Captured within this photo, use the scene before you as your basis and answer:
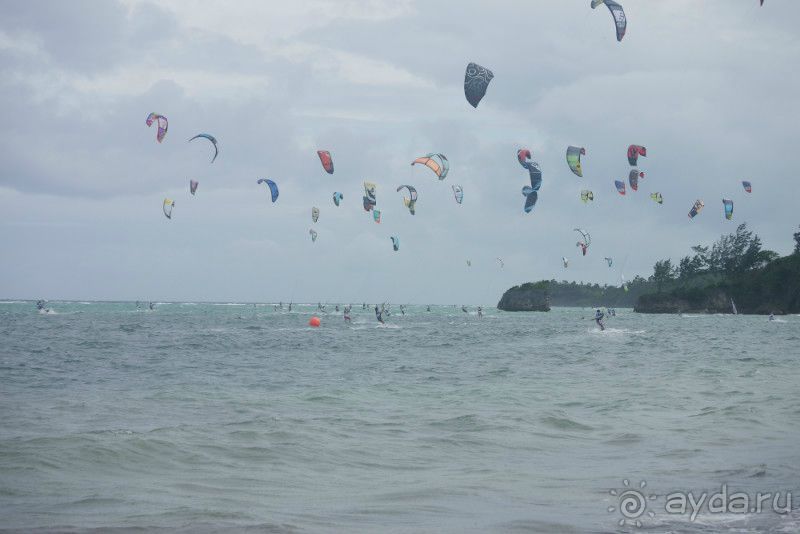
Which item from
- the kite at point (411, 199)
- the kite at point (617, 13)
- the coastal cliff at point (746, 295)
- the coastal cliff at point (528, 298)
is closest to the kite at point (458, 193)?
the kite at point (411, 199)

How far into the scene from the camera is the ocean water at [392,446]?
322 inches

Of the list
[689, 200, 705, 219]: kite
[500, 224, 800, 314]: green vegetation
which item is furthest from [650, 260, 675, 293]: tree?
[689, 200, 705, 219]: kite

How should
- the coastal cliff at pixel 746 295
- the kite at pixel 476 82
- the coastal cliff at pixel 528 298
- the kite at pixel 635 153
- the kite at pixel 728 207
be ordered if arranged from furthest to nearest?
the coastal cliff at pixel 528 298 < the coastal cliff at pixel 746 295 < the kite at pixel 728 207 < the kite at pixel 635 153 < the kite at pixel 476 82

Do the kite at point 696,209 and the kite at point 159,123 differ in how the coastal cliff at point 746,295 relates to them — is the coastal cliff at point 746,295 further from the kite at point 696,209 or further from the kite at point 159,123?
the kite at point 159,123

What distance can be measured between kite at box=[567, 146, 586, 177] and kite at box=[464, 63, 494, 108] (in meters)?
9.94

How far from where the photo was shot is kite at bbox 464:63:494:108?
88.7 feet

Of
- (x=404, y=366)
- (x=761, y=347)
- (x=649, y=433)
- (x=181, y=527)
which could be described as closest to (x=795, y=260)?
(x=761, y=347)

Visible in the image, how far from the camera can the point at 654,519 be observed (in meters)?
7.83

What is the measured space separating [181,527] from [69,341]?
3261 cm

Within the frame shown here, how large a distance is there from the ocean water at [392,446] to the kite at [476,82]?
8.84 metres

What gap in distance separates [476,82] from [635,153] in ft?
70.1

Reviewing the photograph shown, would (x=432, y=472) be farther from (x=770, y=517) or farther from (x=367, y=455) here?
(x=770, y=517)

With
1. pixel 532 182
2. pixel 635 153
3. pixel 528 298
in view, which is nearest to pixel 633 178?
pixel 635 153

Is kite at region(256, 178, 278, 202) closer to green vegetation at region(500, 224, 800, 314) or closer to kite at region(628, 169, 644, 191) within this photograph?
kite at region(628, 169, 644, 191)
